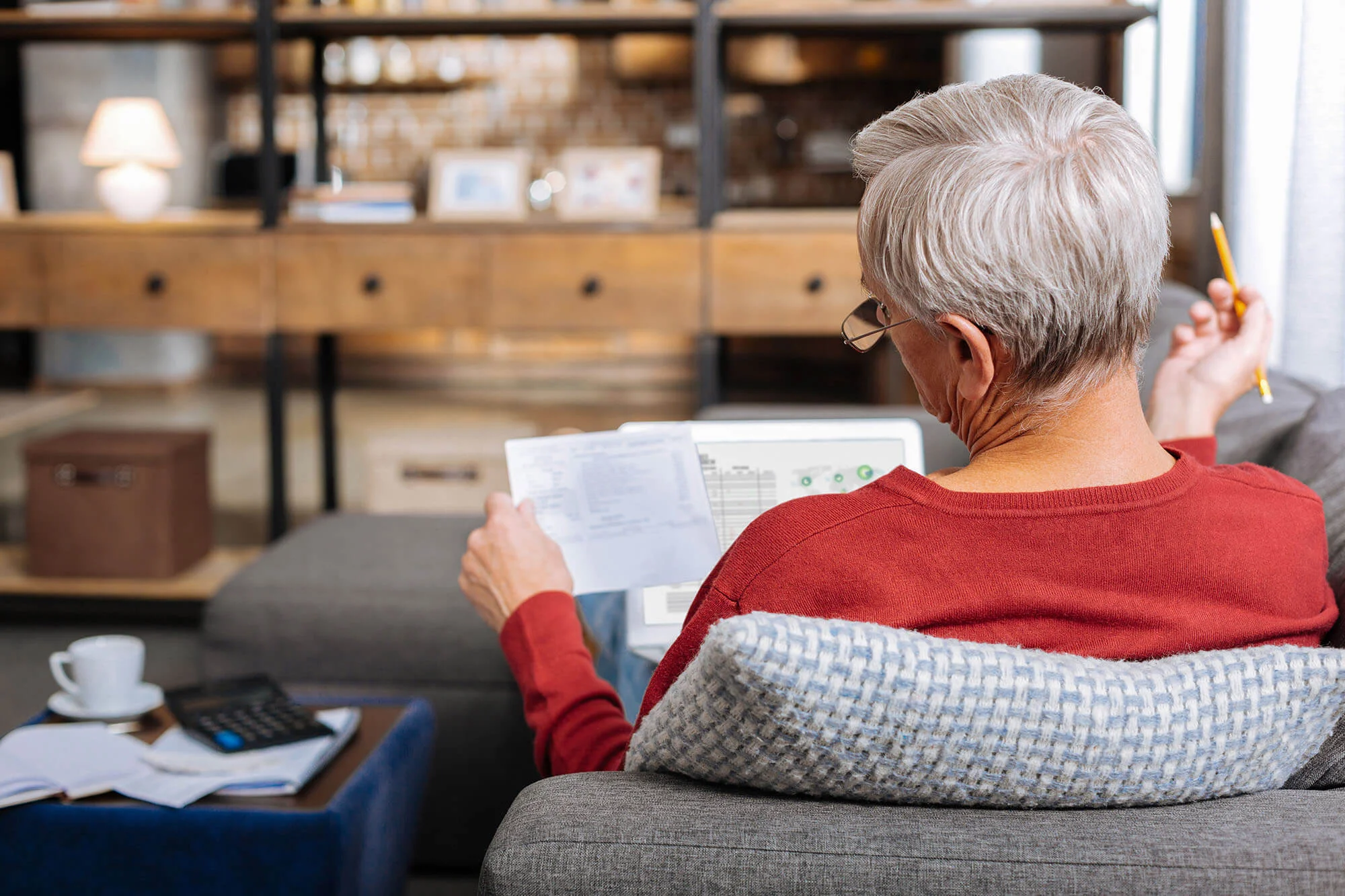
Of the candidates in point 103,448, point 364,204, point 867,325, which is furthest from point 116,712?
point 364,204

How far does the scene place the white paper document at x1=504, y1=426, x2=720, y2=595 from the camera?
103cm

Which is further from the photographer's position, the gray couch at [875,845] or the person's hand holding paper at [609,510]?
the person's hand holding paper at [609,510]

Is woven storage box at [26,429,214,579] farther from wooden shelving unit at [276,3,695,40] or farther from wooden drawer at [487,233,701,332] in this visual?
wooden shelving unit at [276,3,695,40]

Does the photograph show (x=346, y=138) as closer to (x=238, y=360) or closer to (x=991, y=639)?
(x=238, y=360)

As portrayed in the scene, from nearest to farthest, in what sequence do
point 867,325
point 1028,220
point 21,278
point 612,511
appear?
point 1028,220
point 867,325
point 612,511
point 21,278

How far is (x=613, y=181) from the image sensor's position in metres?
2.95

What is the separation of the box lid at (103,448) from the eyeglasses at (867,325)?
2.15m

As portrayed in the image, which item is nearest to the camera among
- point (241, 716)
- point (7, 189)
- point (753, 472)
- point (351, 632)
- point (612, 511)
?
point (612, 511)

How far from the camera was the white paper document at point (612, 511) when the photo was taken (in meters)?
1.03

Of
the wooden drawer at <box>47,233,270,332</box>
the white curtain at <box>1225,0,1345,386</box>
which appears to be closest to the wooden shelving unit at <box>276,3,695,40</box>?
the wooden drawer at <box>47,233,270,332</box>

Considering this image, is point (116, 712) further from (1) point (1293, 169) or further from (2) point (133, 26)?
(2) point (133, 26)

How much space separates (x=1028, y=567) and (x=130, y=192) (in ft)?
8.81

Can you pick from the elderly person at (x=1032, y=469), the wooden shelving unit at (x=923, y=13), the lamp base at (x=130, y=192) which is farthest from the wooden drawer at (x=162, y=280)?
the elderly person at (x=1032, y=469)

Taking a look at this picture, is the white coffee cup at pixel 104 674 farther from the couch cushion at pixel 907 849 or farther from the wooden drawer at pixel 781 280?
the wooden drawer at pixel 781 280
